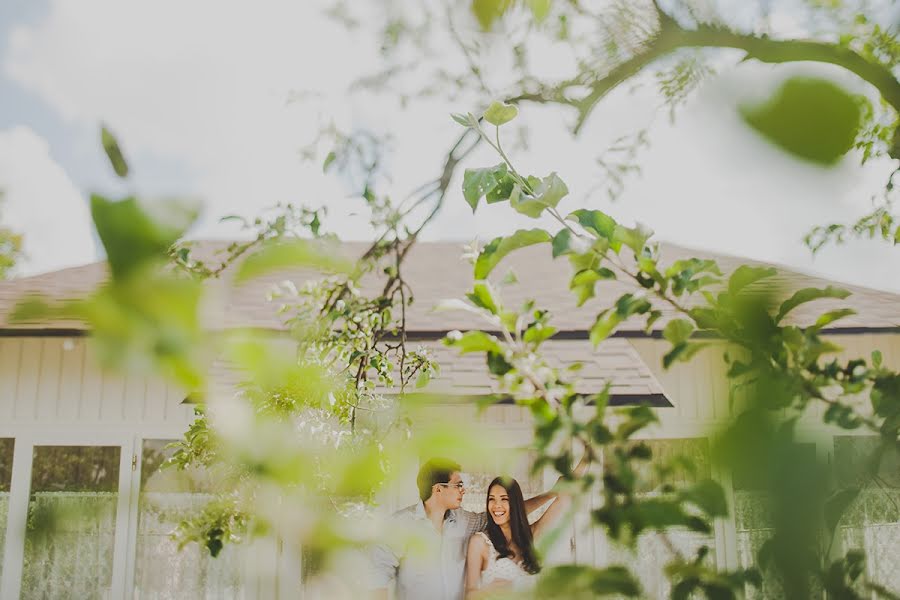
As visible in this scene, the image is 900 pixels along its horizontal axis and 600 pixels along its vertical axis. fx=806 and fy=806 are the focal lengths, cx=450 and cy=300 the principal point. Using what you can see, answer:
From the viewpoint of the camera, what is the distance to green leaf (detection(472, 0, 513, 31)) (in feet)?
2.23

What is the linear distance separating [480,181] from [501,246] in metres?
0.12

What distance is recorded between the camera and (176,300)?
0.32 metres

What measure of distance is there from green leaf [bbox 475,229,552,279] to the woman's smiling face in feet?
17.2

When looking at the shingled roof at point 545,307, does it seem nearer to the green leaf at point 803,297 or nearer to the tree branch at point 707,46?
the tree branch at point 707,46

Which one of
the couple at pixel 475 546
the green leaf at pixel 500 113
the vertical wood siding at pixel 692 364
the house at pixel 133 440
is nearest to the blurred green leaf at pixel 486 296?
the green leaf at pixel 500 113

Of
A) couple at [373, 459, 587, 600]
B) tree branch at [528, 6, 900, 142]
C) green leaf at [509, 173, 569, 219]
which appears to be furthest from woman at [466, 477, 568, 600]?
green leaf at [509, 173, 569, 219]

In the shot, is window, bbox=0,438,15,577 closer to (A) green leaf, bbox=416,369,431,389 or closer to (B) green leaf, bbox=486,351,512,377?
(A) green leaf, bbox=416,369,431,389

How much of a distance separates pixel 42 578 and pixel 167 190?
10.0 meters

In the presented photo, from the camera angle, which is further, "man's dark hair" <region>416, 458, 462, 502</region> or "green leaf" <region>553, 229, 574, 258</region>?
"green leaf" <region>553, 229, 574, 258</region>

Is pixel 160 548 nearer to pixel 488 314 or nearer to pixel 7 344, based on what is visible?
pixel 7 344

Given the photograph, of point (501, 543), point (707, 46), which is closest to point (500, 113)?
point (707, 46)

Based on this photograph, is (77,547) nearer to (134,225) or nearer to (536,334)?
(536,334)

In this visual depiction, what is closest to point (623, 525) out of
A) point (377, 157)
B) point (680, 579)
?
point (680, 579)

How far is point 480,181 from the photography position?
108 centimetres
